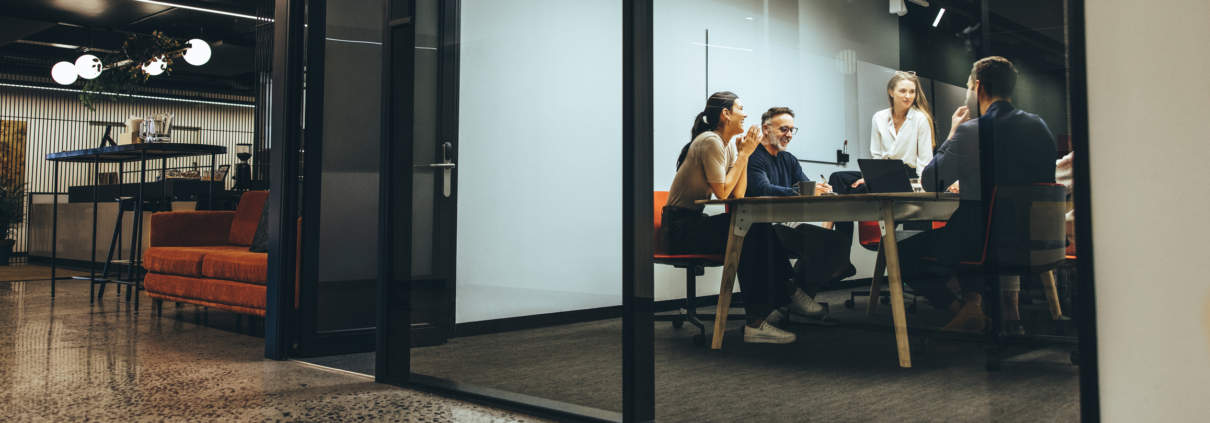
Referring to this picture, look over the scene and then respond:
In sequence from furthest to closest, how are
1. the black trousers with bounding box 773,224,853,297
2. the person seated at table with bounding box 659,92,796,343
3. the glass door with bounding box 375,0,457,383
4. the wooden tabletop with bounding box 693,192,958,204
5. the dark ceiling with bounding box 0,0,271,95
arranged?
the dark ceiling with bounding box 0,0,271,95 < the glass door with bounding box 375,0,457,383 < the person seated at table with bounding box 659,92,796,343 < the black trousers with bounding box 773,224,853,297 < the wooden tabletop with bounding box 693,192,958,204

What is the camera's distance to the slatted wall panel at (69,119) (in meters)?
14.2

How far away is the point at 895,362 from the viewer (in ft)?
6.57

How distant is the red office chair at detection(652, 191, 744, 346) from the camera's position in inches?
92.7

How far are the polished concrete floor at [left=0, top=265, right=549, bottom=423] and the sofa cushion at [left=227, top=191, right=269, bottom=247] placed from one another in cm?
80

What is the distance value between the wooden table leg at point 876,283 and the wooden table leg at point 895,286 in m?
0.01

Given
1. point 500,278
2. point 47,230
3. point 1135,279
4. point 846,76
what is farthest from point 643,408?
point 47,230

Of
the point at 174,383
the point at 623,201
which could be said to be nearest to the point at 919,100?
the point at 623,201

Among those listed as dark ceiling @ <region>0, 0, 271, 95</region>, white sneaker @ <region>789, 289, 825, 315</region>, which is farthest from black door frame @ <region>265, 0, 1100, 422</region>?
dark ceiling @ <region>0, 0, 271, 95</region>

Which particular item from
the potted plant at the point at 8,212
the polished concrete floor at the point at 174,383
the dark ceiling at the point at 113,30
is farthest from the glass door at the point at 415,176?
the potted plant at the point at 8,212

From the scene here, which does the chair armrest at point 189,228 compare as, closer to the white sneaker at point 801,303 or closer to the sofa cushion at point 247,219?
the sofa cushion at point 247,219

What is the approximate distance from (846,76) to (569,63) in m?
1.02

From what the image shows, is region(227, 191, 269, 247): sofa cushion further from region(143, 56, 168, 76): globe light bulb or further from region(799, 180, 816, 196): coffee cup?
region(799, 180, 816, 196): coffee cup

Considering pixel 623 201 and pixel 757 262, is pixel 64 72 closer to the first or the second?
pixel 623 201

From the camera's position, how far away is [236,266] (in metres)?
4.68
